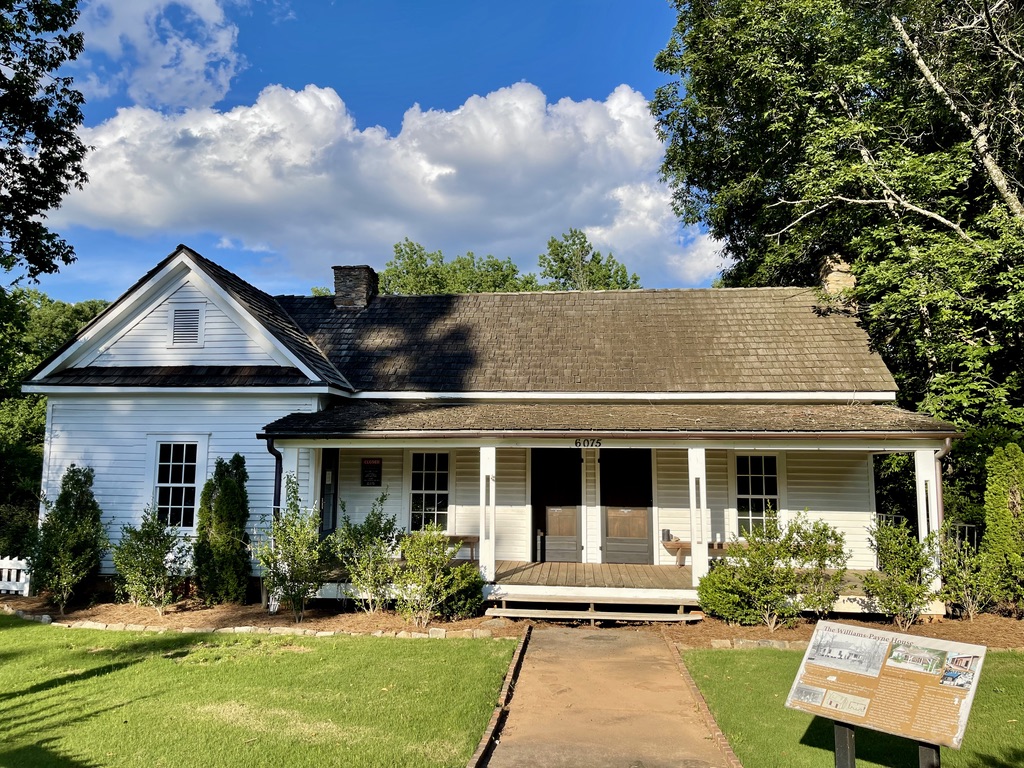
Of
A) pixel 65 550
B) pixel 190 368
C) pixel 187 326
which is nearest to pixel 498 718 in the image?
pixel 65 550

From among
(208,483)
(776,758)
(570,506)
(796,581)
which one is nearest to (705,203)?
(570,506)

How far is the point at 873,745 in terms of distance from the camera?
5.62m

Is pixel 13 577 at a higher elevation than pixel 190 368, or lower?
lower

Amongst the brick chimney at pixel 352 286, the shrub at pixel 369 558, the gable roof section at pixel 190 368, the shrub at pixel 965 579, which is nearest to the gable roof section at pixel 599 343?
the brick chimney at pixel 352 286

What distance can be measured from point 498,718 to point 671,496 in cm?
736

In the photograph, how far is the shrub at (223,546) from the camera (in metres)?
10.8

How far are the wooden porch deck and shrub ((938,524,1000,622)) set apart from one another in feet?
12.8

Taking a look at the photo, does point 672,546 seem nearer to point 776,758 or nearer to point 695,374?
point 695,374

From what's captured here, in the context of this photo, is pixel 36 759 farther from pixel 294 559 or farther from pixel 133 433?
pixel 133 433

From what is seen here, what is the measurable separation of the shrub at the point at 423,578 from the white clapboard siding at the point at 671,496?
4.83 meters

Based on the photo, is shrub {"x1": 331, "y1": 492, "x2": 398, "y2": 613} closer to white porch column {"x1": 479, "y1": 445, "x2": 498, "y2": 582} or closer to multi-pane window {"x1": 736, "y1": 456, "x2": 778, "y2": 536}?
white porch column {"x1": 479, "y1": 445, "x2": 498, "y2": 582}

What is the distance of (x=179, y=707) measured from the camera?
6375mm

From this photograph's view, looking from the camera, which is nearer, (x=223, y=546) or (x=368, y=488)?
(x=223, y=546)

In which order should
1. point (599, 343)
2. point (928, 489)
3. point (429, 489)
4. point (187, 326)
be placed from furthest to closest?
1. point (599, 343)
2. point (429, 489)
3. point (187, 326)
4. point (928, 489)
